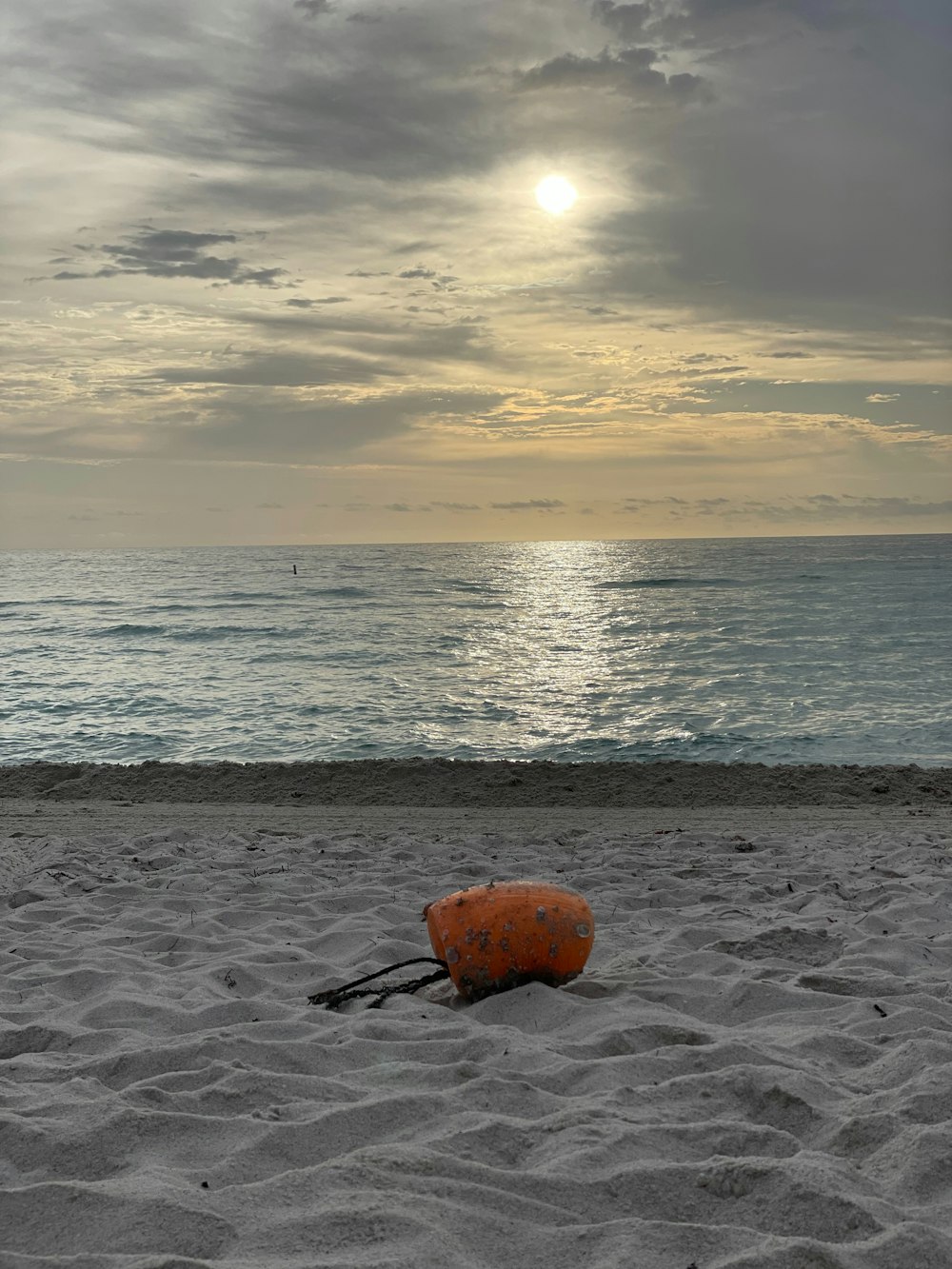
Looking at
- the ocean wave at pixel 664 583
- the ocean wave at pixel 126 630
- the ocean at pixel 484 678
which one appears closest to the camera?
the ocean at pixel 484 678

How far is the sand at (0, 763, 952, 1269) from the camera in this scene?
249 cm

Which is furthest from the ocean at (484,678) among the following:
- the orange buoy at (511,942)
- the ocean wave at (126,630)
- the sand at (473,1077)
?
the orange buoy at (511,942)

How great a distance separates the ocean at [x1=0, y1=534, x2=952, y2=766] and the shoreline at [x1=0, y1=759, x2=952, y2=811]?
2145 mm

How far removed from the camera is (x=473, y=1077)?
3.40 metres

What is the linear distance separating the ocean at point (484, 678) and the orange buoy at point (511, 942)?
31.2 ft

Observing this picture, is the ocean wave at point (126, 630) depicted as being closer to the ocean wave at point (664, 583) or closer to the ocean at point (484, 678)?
the ocean at point (484, 678)

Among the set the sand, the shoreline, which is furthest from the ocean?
the sand

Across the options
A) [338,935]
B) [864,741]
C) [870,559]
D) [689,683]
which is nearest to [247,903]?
[338,935]

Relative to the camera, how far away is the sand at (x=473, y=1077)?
8.16 ft

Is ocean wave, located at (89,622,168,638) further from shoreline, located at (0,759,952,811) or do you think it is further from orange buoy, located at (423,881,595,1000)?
orange buoy, located at (423,881,595,1000)

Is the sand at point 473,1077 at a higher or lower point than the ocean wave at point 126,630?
higher

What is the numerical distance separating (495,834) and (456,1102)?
17.6 ft

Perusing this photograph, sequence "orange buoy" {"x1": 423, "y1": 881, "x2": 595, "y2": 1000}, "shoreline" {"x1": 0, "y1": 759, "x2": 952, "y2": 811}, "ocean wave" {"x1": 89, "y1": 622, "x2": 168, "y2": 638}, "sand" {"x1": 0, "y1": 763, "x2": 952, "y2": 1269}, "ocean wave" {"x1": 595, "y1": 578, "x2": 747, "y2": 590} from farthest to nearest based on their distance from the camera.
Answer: "ocean wave" {"x1": 595, "y1": 578, "x2": 747, "y2": 590}
"ocean wave" {"x1": 89, "y1": 622, "x2": 168, "y2": 638}
"shoreline" {"x1": 0, "y1": 759, "x2": 952, "y2": 811}
"orange buoy" {"x1": 423, "y1": 881, "x2": 595, "y2": 1000}
"sand" {"x1": 0, "y1": 763, "x2": 952, "y2": 1269}

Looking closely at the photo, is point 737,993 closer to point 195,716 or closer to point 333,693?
point 195,716
